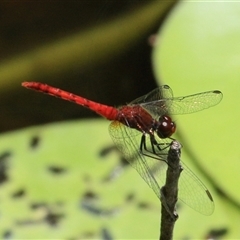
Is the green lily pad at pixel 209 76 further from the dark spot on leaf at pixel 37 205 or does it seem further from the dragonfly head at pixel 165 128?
the dark spot on leaf at pixel 37 205

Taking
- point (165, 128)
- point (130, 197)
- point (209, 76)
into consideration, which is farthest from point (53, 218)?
point (209, 76)

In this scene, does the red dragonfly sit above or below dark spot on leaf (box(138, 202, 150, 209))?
above

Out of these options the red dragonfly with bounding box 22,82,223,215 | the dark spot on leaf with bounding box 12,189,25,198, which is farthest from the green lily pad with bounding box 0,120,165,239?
the red dragonfly with bounding box 22,82,223,215

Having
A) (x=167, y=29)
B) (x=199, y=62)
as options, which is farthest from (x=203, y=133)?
(x=167, y=29)

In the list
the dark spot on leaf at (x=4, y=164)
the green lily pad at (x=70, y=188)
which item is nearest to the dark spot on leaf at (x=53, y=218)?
the green lily pad at (x=70, y=188)

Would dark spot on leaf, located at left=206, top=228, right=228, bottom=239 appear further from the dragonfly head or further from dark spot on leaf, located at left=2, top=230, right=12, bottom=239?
dark spot on leaf, located at left=2, top=230, right=12, bottom=239

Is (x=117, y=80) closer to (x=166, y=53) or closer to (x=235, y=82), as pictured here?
(x=166, y=53)

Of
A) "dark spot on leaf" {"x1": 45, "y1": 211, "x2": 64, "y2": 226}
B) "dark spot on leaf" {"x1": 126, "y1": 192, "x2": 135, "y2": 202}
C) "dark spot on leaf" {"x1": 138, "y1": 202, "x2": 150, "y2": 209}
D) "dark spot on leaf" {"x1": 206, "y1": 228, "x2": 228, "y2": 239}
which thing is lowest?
"dark spot on leaf" {"x1": 206, "y1": 228, "x2": 228, "y2": 239}
